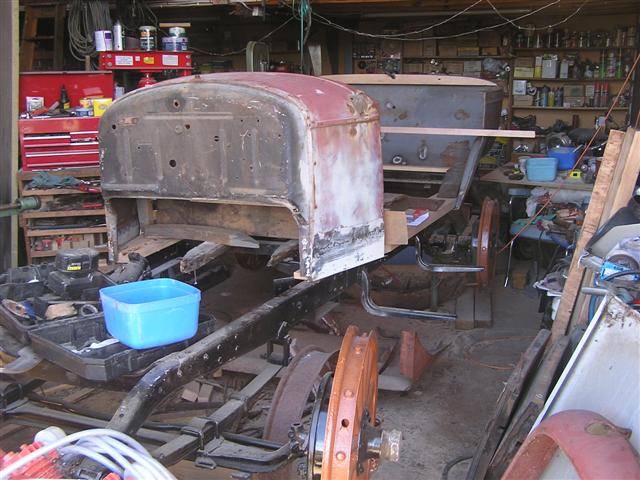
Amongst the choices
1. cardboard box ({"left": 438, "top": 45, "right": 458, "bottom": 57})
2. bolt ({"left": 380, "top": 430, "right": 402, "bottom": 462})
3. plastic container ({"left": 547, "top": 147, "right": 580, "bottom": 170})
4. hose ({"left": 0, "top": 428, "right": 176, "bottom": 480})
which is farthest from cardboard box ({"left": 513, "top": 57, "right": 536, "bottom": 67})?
hose ({"left": 0, "top": 428, "right": 176, "bottom": 480})

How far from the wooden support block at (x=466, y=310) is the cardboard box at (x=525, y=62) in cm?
556

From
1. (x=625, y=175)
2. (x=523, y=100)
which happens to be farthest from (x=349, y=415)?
(x=523, y=100)

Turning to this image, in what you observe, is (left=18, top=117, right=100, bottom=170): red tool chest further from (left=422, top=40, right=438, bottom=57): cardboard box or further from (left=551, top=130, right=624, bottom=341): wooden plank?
(left=422, top=40, right=438, bottom=57): cardboard box

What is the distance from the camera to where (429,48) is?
33.3 ft

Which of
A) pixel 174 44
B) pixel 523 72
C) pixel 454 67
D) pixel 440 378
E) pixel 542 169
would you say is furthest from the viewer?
pixel 454 67

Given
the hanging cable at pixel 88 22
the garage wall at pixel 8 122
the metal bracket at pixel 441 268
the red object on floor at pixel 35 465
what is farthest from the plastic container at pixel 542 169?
the red object on floor at pixel 35 465

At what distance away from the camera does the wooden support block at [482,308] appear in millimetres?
4984

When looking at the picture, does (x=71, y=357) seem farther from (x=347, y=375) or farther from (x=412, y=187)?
(x=412, y=187)

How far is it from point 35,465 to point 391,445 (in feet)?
3.87

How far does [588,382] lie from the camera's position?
7.42ft

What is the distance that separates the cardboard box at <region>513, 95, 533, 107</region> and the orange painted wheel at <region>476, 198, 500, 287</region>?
5.02m

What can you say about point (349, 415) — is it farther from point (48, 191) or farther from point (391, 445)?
point (48, 191)

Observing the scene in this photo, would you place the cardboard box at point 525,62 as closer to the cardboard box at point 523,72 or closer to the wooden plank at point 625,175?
the cardboard box at point 523,72

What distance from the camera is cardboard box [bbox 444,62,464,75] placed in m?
10.1
